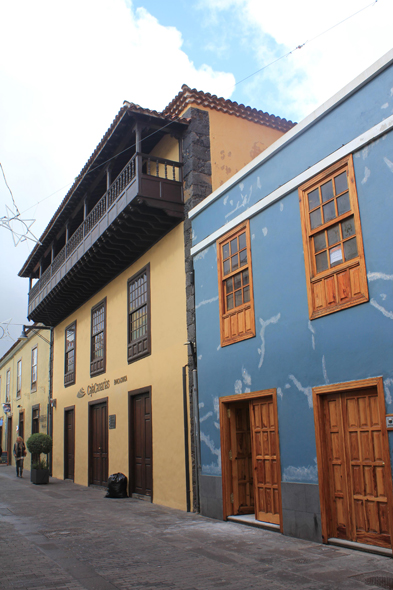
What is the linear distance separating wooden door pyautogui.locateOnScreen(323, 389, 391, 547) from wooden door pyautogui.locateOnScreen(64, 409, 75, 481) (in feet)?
43.4

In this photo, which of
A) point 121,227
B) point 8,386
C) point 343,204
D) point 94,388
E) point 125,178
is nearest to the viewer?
point 343,204

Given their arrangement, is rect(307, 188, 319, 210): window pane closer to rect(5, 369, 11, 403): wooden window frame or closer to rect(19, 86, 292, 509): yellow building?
rect(19, 86, 292, 509): yellow building

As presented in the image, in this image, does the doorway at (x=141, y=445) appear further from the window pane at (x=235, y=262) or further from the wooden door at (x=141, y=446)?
the window pane at (x=235, y=262)

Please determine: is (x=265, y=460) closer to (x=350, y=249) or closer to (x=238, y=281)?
(x=238, y=281)

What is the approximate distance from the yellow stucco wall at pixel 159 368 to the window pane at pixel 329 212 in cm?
448

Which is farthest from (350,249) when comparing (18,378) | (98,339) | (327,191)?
(18,378)

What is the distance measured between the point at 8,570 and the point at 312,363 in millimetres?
4516

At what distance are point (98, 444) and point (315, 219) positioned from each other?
11078 mm

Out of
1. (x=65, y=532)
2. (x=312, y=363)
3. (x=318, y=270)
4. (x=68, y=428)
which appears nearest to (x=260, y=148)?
(x=318, y=270)

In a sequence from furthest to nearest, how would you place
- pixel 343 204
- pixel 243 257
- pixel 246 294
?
pixel 243 257 → pixel 246 294 → pixel 343 204

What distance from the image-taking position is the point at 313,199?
7.69 meters

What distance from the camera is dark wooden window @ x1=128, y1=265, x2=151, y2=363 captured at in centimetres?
1289

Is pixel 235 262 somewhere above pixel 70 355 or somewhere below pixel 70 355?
above

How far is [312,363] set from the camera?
7340 millimetres
